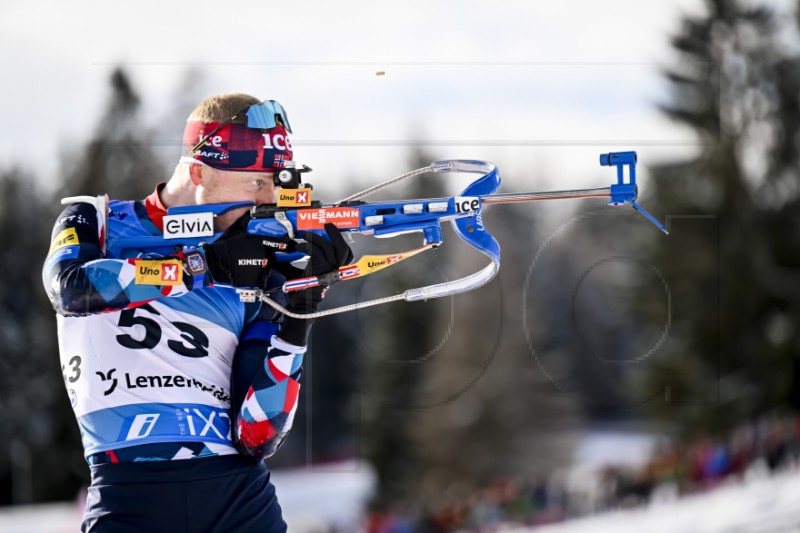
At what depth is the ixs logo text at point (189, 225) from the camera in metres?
3.00

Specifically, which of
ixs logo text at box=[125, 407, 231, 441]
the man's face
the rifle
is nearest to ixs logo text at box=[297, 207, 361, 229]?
the rifle

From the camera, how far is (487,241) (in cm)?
318

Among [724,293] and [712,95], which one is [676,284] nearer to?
[724,293]

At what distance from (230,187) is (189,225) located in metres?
0.17

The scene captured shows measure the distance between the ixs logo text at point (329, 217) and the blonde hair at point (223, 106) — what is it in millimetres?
372

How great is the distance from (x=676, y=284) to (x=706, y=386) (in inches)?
103

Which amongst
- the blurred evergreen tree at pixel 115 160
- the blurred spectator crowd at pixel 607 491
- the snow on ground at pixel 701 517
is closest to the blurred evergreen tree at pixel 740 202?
the blurred spectator crowd at pixel 607 491

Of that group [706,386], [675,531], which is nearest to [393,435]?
[706,386]

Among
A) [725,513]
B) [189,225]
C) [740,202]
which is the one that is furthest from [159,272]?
[740,202]

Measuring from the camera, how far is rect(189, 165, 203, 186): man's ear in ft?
10.2

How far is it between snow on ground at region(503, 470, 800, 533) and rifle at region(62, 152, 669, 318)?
7432mm

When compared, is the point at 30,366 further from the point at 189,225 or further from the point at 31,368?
the point at 189,225

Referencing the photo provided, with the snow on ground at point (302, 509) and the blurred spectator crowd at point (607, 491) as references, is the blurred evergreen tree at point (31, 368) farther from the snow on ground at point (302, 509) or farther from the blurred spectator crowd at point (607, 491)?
the blurred spectator crowd at point (607, 491)

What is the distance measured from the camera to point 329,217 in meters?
3.02
